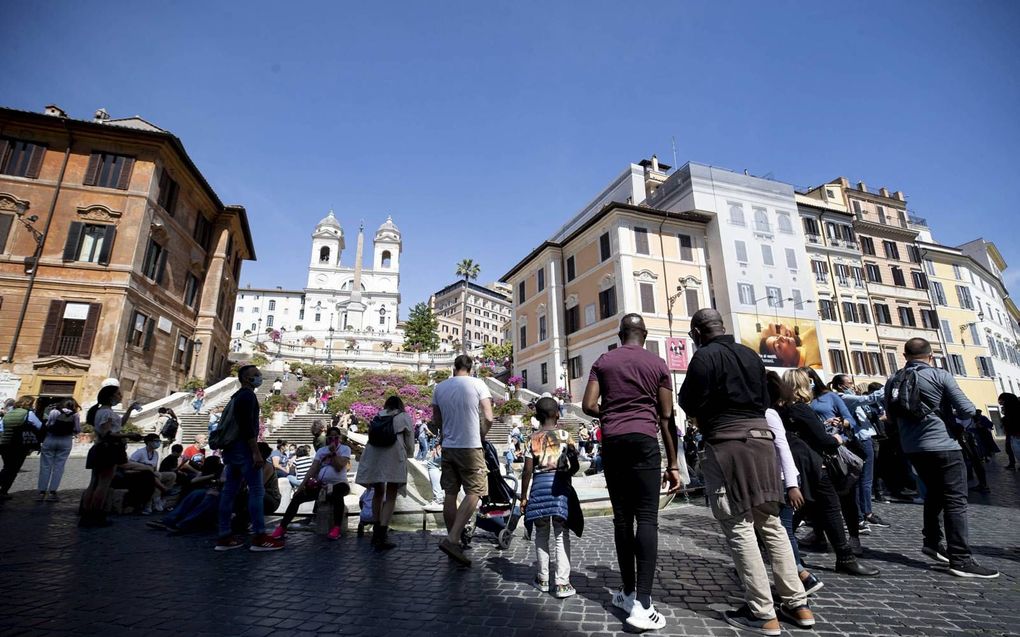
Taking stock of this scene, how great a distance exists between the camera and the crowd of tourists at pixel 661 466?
3170 millimetres

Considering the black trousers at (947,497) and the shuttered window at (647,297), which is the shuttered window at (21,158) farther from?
the black trousers at (947,497)

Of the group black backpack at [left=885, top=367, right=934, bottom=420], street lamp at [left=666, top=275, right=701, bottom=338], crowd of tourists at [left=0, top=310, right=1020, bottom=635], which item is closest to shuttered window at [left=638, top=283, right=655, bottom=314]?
street lamp at [left=666, top=275, right=701, bottom=338]

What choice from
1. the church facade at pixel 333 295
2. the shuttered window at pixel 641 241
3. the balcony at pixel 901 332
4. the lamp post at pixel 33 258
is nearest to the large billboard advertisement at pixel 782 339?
the shuttered window at pixel 641 241

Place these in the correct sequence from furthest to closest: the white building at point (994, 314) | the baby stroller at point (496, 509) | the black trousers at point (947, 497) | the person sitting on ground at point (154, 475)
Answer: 1. the white building at point (994, 314)
2. the person sitting on ground at point (154, 475)
3. the baby stroller at point (496, 509)
4. the black trousers at point (947, 497)

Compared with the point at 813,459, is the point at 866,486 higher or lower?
lower

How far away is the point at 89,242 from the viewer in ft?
68.5

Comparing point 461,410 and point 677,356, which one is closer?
point 461,410

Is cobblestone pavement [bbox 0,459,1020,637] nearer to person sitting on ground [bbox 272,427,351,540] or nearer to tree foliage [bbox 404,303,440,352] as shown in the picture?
person sitting on ground [bbox 272,427,351,540]

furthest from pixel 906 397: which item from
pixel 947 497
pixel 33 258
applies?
pixel 33 258

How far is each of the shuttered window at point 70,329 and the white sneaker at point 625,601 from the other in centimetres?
2447

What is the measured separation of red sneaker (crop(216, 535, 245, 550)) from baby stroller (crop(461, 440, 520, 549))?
8.94 feet

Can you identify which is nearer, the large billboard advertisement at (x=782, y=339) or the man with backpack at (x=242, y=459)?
the man with backpack at (x=242, y=459)

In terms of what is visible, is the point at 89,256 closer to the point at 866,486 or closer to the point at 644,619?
the point at 644,619

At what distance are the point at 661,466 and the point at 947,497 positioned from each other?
2.56 m
